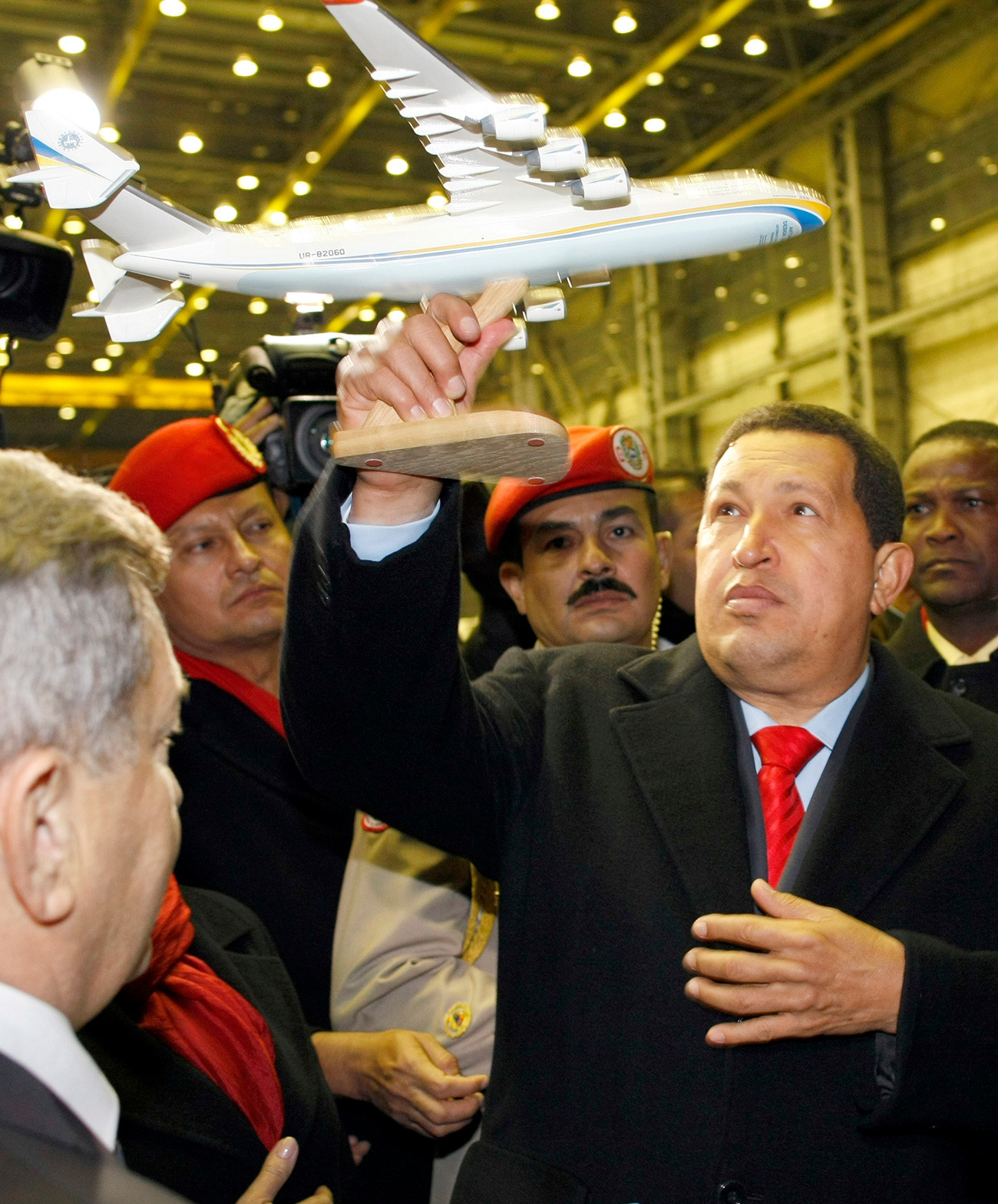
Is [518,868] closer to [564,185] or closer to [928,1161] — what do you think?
[928,1161]

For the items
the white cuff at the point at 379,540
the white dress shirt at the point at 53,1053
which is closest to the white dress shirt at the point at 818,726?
the white cuff at the point at 379,540

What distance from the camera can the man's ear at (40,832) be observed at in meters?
0.89

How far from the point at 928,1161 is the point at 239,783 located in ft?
4.86

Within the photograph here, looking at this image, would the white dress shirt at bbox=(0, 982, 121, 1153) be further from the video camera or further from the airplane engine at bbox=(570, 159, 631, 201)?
the video camera

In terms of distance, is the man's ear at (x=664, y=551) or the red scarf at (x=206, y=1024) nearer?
the red scarf at (x=206, y=1024)

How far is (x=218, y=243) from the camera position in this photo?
5.31 feet

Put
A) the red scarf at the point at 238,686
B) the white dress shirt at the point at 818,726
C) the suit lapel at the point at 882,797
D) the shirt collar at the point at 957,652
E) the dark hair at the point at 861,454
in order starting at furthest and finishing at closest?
1. the shirt collar at the point at 957,652
2. the red scarf at the point at 238,686
3. the dark hair at the point at 861,454
4. the white dress shirt at the point at 818,726
5. the suit lapel at the point at 882,797

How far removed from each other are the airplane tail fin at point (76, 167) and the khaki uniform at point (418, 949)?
1.24 m

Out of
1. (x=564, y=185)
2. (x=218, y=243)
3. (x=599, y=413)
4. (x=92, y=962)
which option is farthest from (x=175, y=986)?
(x=599, y=413)

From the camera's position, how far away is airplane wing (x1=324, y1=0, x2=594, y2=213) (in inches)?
54.2

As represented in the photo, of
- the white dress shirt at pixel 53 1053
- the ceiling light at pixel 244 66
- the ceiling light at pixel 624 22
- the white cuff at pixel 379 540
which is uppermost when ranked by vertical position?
the ceiling light at pixel 624 22

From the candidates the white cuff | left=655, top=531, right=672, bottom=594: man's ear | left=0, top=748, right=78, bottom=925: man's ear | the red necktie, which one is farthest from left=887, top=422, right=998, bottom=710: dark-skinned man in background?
left=0, top=748, right=78, bottom=925: man's ear

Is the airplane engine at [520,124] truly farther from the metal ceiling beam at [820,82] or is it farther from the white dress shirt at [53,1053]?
the metal ceiling beam at [820,82]

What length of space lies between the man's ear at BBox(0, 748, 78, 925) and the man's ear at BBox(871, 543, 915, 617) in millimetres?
1461
